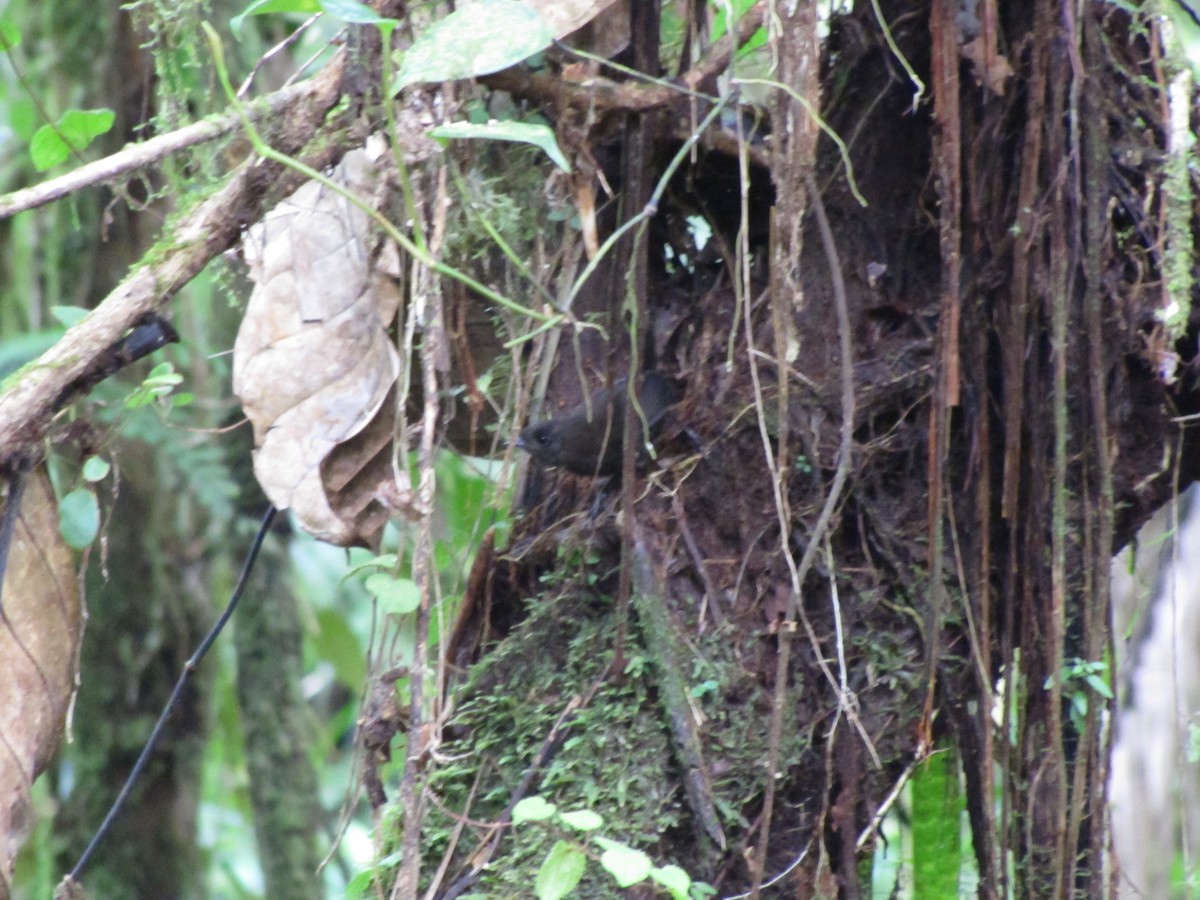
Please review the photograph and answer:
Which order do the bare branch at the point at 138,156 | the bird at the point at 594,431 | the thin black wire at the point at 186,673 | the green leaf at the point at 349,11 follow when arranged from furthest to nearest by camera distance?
the thin black wire at the point at 186,673, the bird at the point at 594,431, the bare branch at the point at 138,156, the green leaf at the point at 349,11

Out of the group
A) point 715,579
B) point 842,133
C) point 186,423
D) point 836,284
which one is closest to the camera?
point 836,284

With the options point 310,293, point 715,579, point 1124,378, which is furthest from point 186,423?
point 1124,378

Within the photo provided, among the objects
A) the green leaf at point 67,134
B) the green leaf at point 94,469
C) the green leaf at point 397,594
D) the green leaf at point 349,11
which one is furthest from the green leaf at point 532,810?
the green leaf at point 67,134

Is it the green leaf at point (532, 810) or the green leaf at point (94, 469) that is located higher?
the green leaf at point (94, 469)

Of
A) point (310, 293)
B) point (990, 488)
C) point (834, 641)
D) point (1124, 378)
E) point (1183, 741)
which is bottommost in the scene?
point (1183, 741)

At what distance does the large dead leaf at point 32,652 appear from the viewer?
151cm

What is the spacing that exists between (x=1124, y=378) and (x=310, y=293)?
3.62 ft

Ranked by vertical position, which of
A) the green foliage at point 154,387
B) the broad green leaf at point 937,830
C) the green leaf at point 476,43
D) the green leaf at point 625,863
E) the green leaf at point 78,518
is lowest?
the broad green leaf at point 937,830

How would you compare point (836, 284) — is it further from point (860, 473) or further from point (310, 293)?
point (310, 293)

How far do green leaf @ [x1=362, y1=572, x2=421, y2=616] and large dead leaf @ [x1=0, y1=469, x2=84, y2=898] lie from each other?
44 cm

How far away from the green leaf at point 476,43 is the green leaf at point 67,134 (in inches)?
26.2

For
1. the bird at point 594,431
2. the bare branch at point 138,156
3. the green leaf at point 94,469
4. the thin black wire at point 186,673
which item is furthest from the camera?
the thin black wire at point 186,673

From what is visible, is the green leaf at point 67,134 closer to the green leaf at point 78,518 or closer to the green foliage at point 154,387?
the green foliage at point 154,387

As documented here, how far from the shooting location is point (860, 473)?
65.8 inches
